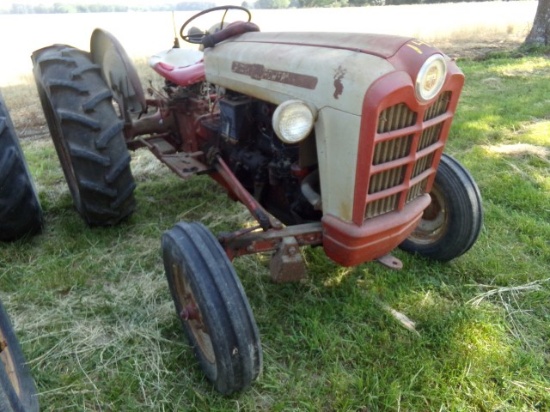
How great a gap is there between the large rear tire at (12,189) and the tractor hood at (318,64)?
1.40 meters

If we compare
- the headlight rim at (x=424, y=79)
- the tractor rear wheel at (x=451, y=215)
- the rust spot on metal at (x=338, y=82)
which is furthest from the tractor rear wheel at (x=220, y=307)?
the tractor rear wheel at (x=451, y=215)

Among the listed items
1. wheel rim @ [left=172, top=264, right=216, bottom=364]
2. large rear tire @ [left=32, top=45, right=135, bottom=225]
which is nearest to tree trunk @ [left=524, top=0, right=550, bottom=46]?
large rear tire @ [left=32, top=45, right=135, bottom=225]

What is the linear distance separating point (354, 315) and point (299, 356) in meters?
0.40

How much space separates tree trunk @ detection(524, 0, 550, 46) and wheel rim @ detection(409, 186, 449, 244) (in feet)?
32.4

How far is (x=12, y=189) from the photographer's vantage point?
2838 mm

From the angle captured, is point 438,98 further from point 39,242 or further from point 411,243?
point 39,242

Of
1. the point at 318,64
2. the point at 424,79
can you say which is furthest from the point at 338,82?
the point at 424,79

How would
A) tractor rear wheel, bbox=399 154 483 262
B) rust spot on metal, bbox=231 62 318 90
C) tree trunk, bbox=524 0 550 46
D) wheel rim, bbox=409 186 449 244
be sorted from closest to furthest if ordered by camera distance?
rust spot on metal, bbox=231 62 318 90
tractor rear wheel, bbox=399 154 483 262
wheel rim, bbox=409 186 449 244
tree trunk, bbox=524 0 550 46

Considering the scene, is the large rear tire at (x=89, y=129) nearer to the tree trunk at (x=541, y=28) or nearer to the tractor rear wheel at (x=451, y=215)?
the tractor rear wheel at (x=451, y=215)

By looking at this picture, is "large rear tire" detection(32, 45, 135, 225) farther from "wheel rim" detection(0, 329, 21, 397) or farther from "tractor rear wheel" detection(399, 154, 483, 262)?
"tractor rear wheel" detection(399, 154, 483, 262)

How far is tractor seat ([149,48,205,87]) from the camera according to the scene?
3148 mm

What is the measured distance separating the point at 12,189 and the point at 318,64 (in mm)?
2080

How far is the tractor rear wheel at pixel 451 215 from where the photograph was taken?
2.55m

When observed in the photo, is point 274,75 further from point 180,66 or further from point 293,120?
point 180,66
